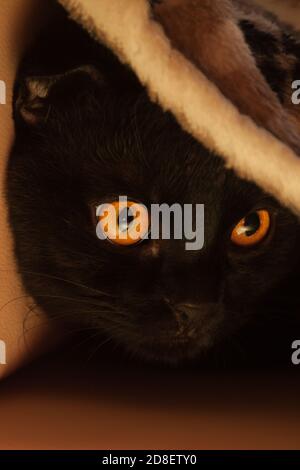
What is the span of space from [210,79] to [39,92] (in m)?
0.31

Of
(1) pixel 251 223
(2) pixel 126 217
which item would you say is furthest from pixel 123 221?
(1) pixel 251 223

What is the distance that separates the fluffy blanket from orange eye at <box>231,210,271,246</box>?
0.63ft

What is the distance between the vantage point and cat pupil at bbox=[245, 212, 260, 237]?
2.69ft

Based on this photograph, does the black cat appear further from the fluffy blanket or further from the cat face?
the fluffy blanket

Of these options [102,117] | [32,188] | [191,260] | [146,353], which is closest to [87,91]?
[102,117]

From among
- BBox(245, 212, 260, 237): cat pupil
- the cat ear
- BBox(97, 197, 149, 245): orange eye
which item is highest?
the cat ear

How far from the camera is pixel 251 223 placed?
83 centimetres

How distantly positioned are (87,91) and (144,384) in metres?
0.40

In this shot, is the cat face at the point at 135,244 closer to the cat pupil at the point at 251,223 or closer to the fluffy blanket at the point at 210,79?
the cat pupil at the point at 251,223

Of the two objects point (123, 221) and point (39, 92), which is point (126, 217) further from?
point (39, 92)

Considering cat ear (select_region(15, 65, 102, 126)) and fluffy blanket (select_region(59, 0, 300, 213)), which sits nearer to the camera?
fluffy blanket (select_region(59, 0, 300, 213))

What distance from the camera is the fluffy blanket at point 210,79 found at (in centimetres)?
58

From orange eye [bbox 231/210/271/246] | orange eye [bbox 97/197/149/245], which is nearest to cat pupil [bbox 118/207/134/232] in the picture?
orange eye [bbox 97/197/149/245]

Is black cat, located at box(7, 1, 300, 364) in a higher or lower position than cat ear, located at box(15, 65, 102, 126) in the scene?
lower
